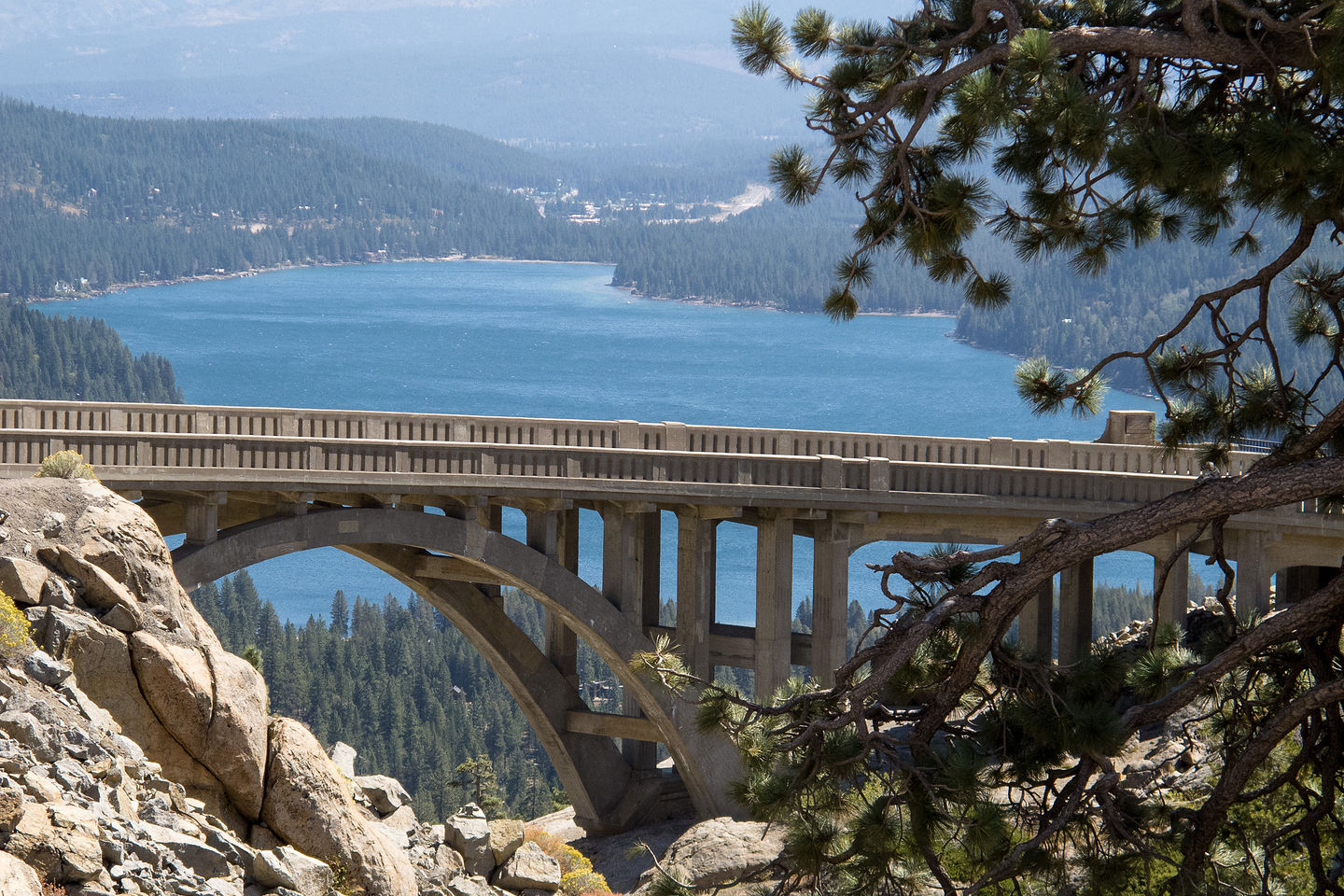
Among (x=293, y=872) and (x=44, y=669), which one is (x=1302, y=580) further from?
(x=44, y=669)

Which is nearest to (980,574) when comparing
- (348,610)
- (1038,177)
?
(1038,177)

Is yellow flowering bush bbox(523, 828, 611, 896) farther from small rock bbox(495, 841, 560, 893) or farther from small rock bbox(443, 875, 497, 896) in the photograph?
small rock bbox(443, 875, 497, 896)

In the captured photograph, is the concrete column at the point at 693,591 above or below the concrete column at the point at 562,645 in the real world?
above

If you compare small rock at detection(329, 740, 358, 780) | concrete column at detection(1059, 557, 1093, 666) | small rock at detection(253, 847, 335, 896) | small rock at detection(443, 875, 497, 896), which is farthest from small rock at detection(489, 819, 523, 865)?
concrete column at detection(1059, 557, 1093, 666)

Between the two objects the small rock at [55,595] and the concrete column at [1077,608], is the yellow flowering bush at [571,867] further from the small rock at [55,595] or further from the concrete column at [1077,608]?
the small rock at [55,595]

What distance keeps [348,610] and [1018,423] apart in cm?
8010

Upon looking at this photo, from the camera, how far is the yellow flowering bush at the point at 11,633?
1230 centimetres

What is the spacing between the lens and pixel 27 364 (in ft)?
524

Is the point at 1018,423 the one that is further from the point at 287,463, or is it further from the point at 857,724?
the point at 857,724

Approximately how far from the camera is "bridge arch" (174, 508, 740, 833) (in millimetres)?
22844

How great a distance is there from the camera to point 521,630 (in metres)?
27.2

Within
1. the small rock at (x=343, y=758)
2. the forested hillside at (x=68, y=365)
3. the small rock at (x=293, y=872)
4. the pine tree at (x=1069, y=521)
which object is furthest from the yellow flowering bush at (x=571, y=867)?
the forested hillside at (x=68, y=365)

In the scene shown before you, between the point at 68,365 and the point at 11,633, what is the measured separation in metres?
162

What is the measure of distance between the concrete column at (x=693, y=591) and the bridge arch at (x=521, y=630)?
2.60 feet
